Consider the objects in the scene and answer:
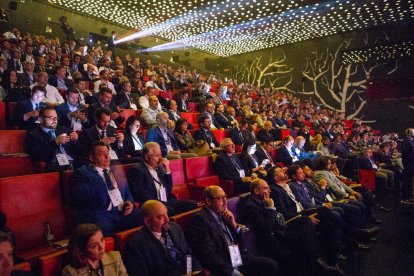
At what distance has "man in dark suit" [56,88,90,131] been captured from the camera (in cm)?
322

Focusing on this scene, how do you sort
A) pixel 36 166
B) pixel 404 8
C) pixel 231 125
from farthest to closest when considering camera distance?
pixel 404 8 → pixel 231 125 → pixel 36 166

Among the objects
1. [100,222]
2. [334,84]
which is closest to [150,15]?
[334,84]

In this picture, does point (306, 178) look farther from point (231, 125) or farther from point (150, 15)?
point (150, 15)

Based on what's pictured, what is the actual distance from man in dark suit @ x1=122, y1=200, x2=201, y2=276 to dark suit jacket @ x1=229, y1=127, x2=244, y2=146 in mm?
3370

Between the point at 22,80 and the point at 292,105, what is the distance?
8300 mm

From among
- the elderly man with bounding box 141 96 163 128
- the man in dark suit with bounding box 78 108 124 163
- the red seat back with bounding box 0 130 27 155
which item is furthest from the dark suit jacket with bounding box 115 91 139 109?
the red seat back with bounding box 0 130 27 155

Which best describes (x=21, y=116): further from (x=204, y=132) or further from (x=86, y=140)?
(x=204, y=132)

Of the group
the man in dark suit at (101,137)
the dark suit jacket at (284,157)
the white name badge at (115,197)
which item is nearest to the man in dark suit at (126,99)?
the man in dark suit at (101,137)

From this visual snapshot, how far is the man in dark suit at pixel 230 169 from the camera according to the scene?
359 cm

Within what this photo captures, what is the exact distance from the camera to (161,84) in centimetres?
734

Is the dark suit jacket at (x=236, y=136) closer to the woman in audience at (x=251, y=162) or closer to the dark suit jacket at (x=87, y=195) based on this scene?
the woman in audience at (x=251, y=162)

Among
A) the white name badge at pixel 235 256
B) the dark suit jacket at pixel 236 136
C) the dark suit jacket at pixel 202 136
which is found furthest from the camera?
the dark suit jacket at pixel 236 136

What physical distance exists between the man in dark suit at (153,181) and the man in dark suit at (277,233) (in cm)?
53

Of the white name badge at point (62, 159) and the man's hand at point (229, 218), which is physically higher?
the white name badge at point (62, 159)
